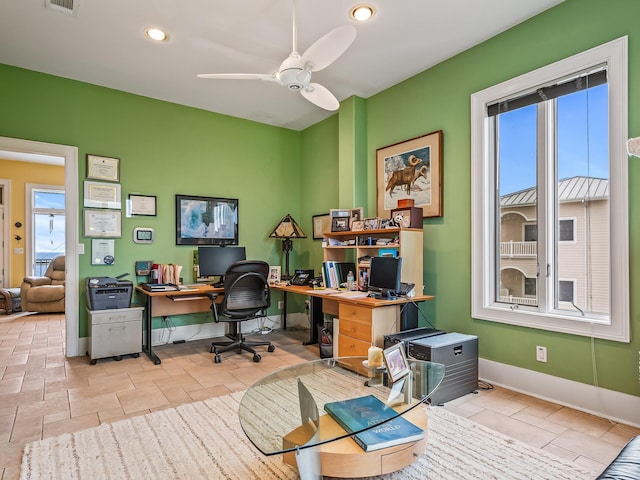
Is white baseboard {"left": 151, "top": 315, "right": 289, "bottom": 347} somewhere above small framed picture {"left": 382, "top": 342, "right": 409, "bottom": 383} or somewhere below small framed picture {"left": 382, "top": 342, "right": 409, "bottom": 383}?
below

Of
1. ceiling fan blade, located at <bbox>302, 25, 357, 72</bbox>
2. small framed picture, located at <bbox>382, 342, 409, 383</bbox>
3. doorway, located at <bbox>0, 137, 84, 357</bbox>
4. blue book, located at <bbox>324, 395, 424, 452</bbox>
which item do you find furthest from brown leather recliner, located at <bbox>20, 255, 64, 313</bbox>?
small framed picture, located at <bbox>382, 342, 409, 383</bbox>

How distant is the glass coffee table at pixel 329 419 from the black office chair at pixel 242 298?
5.54ft

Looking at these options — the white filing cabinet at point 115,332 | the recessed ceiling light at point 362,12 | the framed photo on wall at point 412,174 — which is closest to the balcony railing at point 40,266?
the white filing cabinet at point 115,332

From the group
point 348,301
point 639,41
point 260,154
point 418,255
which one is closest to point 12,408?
point 348,301

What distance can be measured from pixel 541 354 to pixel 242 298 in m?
2.70

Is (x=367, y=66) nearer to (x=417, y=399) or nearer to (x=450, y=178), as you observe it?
(x=450, y=178)

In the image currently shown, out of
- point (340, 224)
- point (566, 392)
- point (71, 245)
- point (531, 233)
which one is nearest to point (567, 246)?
point (531, 233)

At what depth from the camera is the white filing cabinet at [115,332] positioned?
143 inches

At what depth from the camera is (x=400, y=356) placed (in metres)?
2.07

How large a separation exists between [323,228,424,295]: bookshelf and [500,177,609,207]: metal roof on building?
0.88 m

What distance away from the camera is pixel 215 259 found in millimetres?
4496

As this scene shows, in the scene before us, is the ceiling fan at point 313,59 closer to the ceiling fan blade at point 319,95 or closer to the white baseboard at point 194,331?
the ceiling fan blade at point 319,95

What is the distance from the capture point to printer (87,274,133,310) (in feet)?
12.2

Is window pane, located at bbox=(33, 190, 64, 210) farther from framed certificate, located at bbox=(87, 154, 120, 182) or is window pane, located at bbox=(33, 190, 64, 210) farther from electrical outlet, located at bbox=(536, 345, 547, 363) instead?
electrical outlet, located at bbox=(536, 345, 547, 363)
